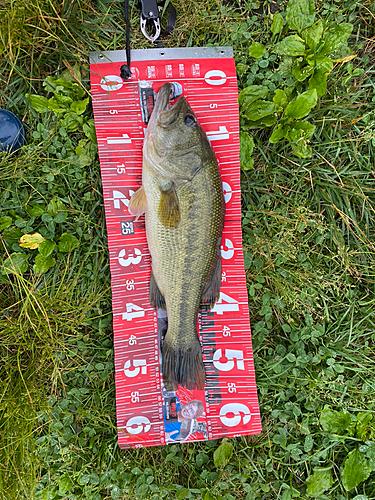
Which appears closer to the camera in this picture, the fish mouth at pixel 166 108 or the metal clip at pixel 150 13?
the fish mouth at pixel 166 108

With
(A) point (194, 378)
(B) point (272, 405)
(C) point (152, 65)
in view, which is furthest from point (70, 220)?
(B) point (272, 405)

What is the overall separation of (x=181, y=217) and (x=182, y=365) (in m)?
1.30

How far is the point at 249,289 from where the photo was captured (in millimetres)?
3145

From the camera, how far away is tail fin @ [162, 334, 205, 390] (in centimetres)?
285

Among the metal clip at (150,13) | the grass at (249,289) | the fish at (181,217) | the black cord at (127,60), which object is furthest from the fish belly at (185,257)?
the metal clip at (150,13)

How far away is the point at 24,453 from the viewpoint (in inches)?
109

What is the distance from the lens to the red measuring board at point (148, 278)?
9.66ft

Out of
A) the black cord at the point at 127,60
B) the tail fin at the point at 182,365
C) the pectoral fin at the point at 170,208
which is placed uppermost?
the black cord at the point at 127,60

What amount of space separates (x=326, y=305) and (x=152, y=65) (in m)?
2.81

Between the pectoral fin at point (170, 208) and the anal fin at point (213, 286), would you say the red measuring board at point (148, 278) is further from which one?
the pectoral fin at point (170, 208)

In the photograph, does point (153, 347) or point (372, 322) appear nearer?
point (153, 347)

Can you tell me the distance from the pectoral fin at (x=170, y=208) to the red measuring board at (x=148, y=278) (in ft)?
1.53

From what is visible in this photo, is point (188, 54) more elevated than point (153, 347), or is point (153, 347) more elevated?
point (188, 54)

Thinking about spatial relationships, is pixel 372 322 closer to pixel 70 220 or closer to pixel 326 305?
pixel 326 305
